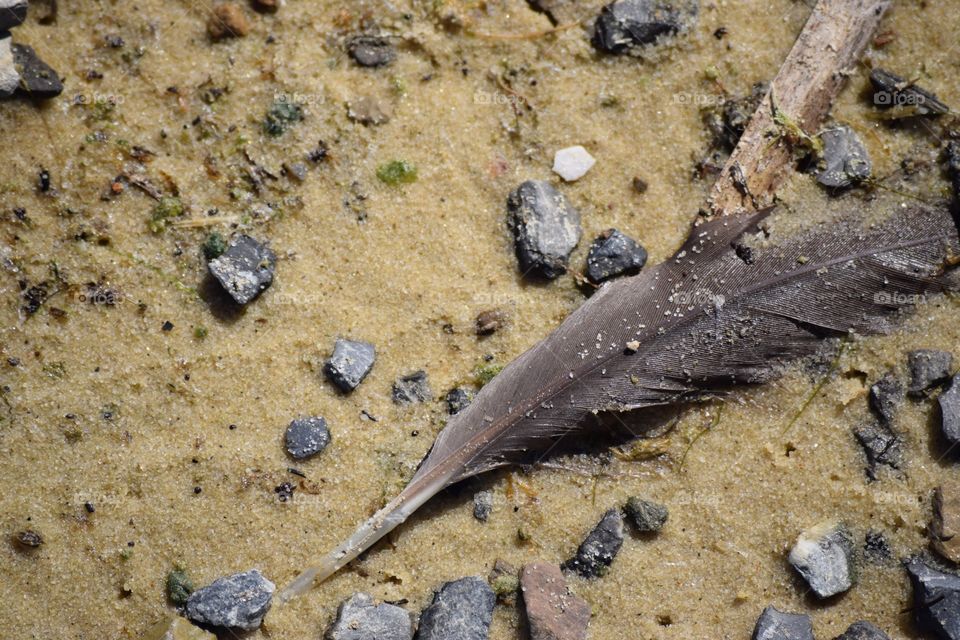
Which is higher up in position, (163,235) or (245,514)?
(163,235)

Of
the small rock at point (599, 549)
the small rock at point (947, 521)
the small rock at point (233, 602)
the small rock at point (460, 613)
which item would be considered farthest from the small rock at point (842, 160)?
the small rock at point (233, 602)

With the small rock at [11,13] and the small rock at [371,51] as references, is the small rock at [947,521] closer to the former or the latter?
the small rock at [371,51]

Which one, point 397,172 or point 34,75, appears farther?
point 397,172

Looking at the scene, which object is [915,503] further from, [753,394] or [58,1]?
[58,1]

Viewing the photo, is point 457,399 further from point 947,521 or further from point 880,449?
point 947,521

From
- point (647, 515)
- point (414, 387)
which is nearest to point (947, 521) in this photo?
point (647, 515)

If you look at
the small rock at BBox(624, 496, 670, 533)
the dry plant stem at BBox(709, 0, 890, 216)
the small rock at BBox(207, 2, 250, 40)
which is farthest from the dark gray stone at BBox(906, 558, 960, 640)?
the small rock at BBox(207, 2, 250, 40)

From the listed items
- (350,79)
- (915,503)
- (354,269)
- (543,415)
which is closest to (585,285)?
(543,415)
